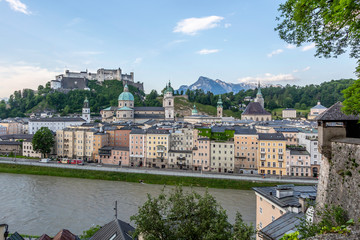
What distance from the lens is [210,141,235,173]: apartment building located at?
1447 inches

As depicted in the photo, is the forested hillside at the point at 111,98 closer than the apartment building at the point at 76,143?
No

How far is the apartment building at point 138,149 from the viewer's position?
133 feet

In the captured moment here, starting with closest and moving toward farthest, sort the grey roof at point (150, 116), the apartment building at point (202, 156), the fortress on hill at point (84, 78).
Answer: the apartment building at point (202, 156)
the grey roof at point (150, 116)
the fortress on hill at point (84, 78)

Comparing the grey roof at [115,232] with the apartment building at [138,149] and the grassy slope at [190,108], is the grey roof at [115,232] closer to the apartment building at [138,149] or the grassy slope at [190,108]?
the apartment building at [138,149]

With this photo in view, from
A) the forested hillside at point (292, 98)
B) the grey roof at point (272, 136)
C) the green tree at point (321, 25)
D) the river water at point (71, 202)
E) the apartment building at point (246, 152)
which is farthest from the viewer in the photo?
the forested hillside at point (292, 98)

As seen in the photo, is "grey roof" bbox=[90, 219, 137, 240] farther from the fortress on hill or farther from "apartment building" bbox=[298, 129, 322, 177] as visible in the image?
the fortress on hill

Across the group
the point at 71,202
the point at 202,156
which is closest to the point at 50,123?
the point at 202,156

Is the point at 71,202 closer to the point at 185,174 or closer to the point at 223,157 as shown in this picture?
the point at 185,174

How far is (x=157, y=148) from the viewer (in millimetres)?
39500

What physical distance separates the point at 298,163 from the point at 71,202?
27.5 m

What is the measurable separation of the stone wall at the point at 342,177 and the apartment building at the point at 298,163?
28.8 m

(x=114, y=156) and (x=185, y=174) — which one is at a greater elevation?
(x=114, y=156)

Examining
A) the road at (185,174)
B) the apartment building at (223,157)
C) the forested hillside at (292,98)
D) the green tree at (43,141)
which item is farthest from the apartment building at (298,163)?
the forested hillside at (292,98)

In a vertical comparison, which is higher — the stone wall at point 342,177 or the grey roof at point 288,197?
the stone wall at point 342,177
